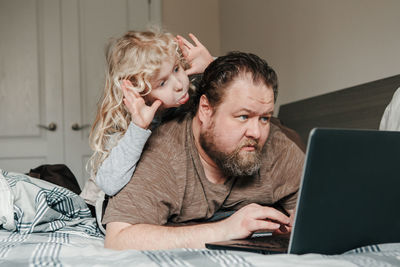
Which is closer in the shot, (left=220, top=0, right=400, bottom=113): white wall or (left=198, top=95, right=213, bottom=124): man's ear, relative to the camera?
(left=198, top=95, right=213, bottom=124): man's ear

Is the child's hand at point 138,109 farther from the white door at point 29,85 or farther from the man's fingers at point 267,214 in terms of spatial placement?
the white door at point 29,85

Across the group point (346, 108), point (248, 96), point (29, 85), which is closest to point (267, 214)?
point (248, 96)

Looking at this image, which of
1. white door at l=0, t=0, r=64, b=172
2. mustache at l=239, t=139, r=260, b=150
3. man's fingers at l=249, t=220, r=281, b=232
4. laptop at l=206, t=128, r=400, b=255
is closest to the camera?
laptop at l=206, t=128, r=400, b=255

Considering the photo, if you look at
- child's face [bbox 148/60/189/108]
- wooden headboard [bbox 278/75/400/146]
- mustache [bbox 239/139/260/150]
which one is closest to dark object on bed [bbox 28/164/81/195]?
child's face [bbox 148/60/189/108]

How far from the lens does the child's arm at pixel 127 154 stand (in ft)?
Answer: 4.20

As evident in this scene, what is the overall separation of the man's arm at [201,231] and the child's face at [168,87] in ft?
1.61

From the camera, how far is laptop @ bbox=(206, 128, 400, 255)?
0.81m

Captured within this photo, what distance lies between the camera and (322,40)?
8.07 feet

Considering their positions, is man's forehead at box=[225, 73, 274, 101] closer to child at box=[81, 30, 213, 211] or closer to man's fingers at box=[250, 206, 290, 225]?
child at box=[81, 30, 213, 211]

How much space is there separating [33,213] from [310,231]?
0.94 metres

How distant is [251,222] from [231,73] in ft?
1.55

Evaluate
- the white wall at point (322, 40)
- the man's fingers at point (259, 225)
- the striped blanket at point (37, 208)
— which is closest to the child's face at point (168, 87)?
the striped blanket at point (37, 208)

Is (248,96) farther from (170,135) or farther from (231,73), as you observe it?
(170,135)

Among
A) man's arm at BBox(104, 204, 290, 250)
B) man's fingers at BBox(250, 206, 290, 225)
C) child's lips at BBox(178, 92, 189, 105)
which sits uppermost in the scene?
child's lips at BBox(178, 92, 189, 105)
